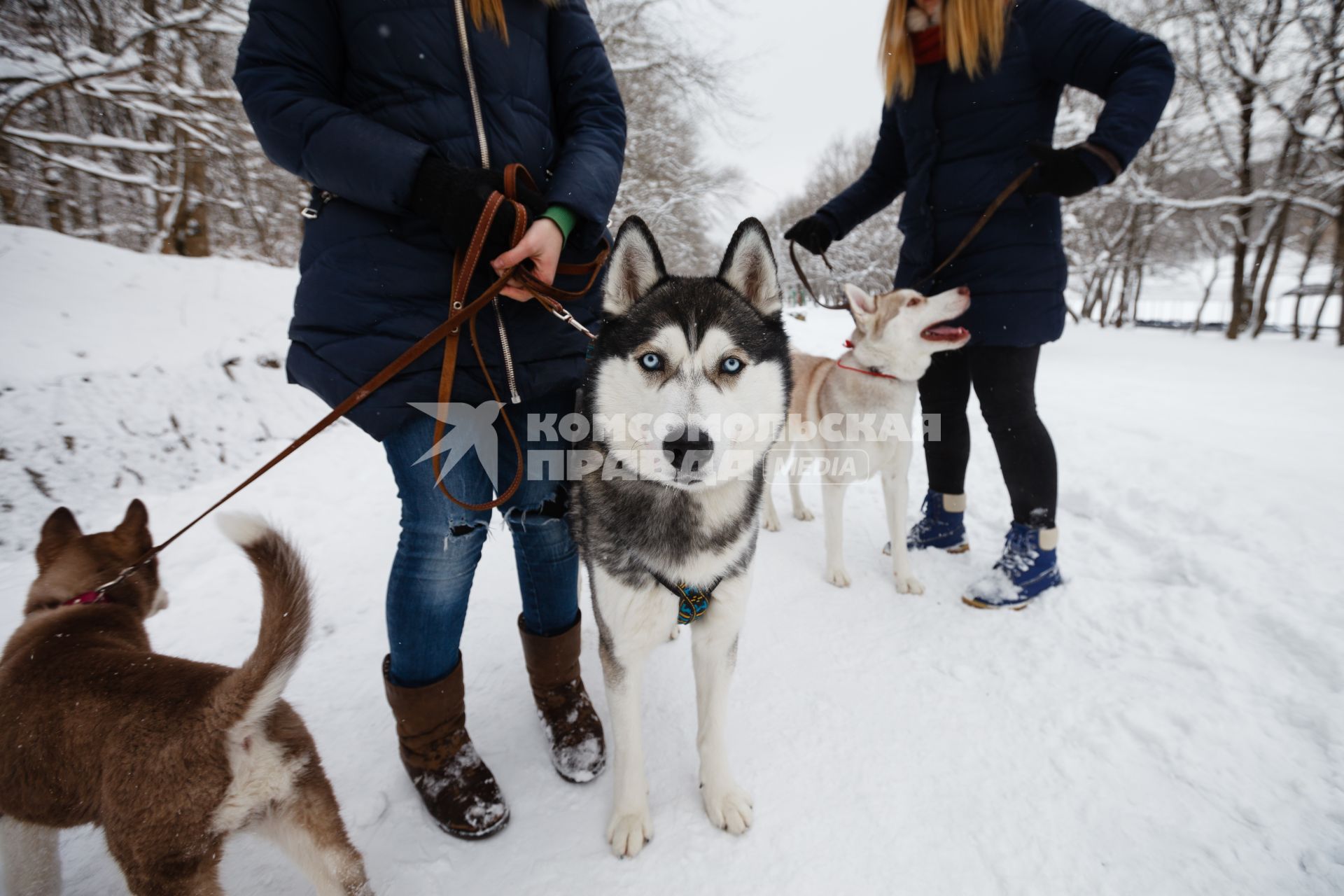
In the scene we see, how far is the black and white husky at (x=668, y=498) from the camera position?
1.60 meters

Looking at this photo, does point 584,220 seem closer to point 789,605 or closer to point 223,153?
Answer: point 789,605

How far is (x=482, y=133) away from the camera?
1.54 m

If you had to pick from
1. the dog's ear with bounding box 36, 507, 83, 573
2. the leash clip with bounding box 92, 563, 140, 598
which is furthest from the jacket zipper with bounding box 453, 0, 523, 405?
the dog's ear with bounding box 36, 507, 83, 573

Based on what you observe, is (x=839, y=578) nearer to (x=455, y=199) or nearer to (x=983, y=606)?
(x=983, y=606)

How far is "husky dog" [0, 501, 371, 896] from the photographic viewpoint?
115 centimetres

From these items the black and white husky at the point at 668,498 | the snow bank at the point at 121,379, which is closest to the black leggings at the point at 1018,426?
the black and white husky at the point at 668,498

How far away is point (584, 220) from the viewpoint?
1577 millimetres

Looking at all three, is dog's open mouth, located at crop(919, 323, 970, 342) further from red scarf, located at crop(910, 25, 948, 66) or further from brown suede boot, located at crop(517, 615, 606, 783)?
brown suede boot, located at crop(517, 615, 606, 783)

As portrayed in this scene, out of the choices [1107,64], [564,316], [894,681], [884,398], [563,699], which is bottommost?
[894,681]

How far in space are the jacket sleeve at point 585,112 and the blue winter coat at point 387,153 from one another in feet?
0.03

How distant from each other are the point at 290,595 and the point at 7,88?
25.2 feet

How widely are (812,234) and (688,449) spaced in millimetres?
2162

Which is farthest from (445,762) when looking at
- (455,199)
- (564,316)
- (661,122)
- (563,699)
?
(661,122)

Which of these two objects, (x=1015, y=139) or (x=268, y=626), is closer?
(x=268, y=626)
